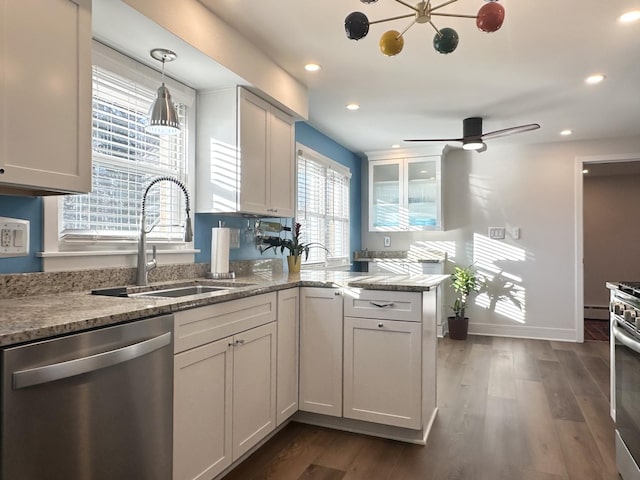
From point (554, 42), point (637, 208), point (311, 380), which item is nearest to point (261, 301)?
point (311, 380)

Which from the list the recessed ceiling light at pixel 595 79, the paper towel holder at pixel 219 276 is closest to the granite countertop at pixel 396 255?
the recessed ceiling light at pixel 595 79

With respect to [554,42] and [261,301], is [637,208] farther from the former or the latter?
[261,301]

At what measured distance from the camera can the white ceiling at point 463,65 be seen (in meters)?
2.39


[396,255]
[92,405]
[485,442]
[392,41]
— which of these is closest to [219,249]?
[92,405]

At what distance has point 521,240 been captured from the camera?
5449 millimetres

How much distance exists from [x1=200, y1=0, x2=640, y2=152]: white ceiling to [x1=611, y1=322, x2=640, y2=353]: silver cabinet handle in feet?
5.49

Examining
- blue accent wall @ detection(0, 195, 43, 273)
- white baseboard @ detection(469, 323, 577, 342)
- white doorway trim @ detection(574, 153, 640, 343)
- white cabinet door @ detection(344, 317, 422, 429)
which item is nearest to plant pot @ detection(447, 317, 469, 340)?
white baseboard @ detection(469, 323, 577, 342)

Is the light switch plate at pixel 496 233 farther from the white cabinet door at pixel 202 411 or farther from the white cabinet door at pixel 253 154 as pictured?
the white cabinet door at pixel 202 411

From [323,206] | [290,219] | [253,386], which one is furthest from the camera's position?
[323,206]

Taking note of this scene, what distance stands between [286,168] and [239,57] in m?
0.94

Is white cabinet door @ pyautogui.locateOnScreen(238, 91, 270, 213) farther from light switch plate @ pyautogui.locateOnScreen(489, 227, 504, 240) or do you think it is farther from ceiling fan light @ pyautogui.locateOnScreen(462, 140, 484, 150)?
light switch plate @ pyautogui.locateOnScreen(489, 227, 504, 240)

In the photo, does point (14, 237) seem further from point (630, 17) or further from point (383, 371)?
point (630, 17)

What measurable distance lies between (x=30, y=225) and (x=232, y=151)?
4.11 feet

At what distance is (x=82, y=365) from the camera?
1.29 metres
